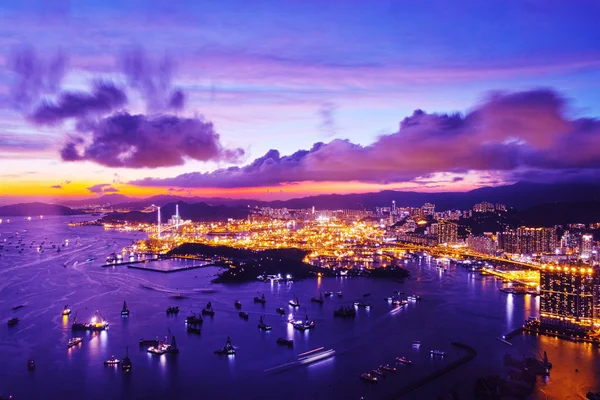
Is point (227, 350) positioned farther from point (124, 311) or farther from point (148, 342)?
point (124, 311)

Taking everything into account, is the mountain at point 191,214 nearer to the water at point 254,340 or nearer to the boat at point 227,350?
the water at point 254,340

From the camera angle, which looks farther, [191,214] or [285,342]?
[191,214]

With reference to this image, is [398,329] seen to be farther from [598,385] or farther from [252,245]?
[252,245]

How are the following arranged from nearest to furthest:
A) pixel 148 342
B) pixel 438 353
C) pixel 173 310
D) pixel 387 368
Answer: pixel 387 368 → pixel 438 353 → pixel 148 342 → pixel 173 310

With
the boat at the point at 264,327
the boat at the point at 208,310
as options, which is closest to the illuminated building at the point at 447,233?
the boat at the point at 208,310

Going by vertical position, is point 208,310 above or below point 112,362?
above

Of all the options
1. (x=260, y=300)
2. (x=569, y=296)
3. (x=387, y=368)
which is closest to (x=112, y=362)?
(x=387, y=368)

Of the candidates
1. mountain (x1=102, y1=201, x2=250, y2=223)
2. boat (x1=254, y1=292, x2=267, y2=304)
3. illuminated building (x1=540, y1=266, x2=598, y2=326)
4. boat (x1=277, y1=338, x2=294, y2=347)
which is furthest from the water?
mountain (x1=102, y1=201, x2=250, y2=223)

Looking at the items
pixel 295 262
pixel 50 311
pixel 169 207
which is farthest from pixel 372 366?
→ pixel 169 207
